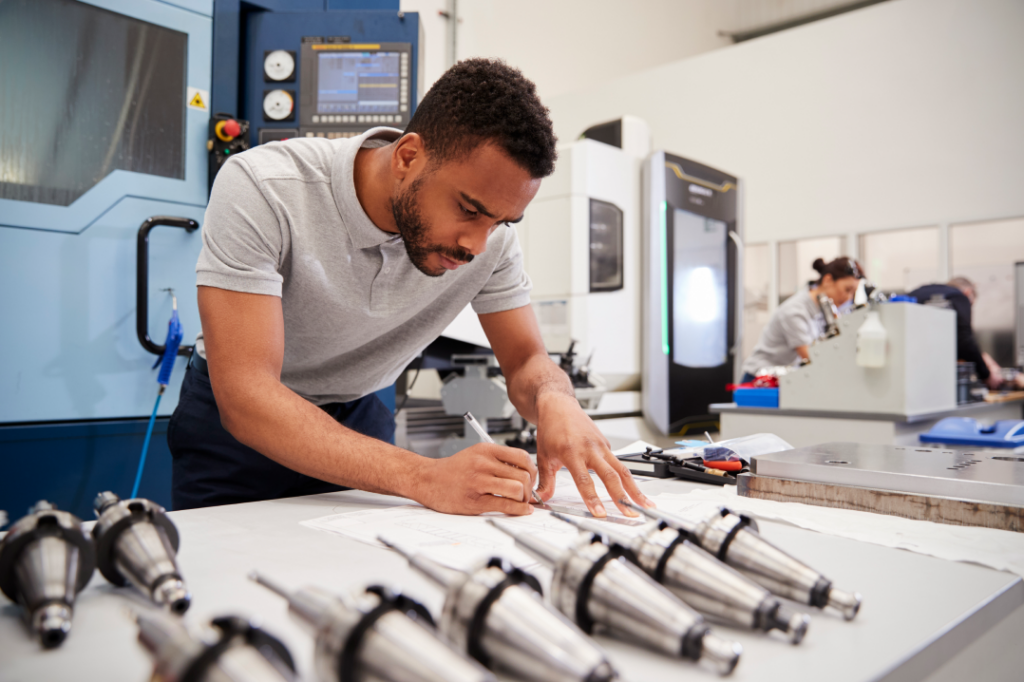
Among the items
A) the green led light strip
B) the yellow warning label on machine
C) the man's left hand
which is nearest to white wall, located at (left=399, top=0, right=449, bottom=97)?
the green led light strip

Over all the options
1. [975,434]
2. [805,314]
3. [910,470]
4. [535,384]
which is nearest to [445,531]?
[535,384]

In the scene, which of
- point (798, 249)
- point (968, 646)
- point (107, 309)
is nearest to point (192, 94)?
point (107, 309)

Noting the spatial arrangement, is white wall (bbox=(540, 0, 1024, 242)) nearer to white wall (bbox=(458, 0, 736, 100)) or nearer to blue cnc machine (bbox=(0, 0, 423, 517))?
white wall (bbox=(458, 0, 736, 100))

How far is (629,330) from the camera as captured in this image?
11.8 ft

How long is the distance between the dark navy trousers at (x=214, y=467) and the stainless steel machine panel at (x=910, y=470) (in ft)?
2.59

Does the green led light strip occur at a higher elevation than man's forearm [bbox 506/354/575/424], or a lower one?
higher

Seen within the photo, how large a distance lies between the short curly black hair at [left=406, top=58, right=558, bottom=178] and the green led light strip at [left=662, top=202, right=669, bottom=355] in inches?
103

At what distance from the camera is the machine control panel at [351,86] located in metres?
2.12

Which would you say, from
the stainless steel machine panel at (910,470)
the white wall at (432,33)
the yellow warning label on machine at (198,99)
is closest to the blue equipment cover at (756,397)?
the stainless steel machine panel at (910,470)

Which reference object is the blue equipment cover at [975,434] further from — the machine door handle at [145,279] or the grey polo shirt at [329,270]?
the machine door handle at [145,279]

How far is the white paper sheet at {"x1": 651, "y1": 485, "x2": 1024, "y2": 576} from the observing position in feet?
2.40

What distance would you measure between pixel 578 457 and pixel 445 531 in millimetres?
284

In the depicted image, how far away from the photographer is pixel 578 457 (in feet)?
3.29

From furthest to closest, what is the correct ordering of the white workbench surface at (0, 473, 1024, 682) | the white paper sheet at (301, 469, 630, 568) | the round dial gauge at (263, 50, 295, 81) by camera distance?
the round dial gauge at (263, 50, 295, 81), the white paper sheet at (301, 469, 630, 568), the white workbench surface at (0, 473, 1024, 682)
